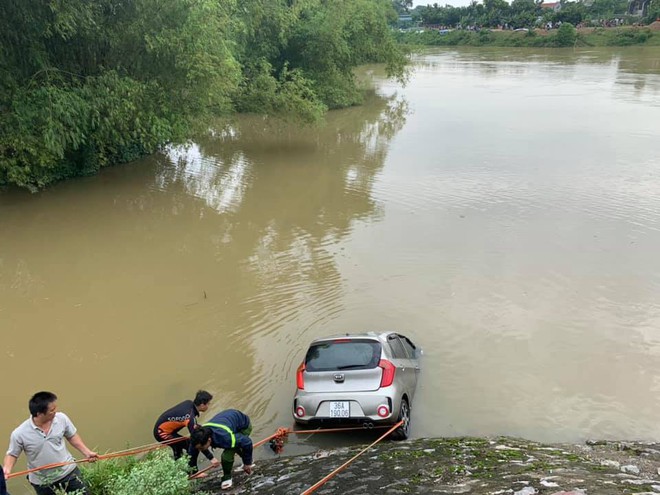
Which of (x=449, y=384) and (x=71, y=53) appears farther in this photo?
(x=71, y=53)

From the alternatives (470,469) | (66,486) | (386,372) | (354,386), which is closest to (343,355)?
(354,386)

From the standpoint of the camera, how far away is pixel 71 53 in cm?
1545

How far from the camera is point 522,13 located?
98250mm

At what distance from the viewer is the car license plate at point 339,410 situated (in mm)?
6301

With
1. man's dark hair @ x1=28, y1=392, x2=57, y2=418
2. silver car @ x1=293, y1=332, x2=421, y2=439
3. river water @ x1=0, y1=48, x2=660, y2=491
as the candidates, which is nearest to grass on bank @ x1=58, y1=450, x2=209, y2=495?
man's dark hair @ x1=28, y1=392, x2=57, y2=418

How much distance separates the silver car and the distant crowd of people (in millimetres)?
1142

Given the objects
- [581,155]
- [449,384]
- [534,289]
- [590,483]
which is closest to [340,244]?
[534,289]

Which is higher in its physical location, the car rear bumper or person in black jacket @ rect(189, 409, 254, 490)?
person in black jacket @ rect(189, 409, 254, 490)

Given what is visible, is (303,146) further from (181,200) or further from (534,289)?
(534,289)

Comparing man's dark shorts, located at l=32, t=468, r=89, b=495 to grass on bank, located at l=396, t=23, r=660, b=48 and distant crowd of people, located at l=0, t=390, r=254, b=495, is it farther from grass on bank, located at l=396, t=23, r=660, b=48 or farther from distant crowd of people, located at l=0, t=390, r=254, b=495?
grass on bank, located at l=396, t=23, r=660, b=48

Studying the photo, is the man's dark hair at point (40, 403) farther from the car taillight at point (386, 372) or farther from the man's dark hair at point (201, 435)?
the car taillight at point (386, 372)

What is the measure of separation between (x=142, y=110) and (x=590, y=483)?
14848 mm

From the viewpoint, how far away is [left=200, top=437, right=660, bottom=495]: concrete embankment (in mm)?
4137

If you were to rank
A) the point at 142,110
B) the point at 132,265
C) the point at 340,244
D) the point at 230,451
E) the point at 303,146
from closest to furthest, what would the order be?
the point at 230,451 < the point at 132,265 < the point at 340,244 < the point at 142,110 < the point at 303,146
